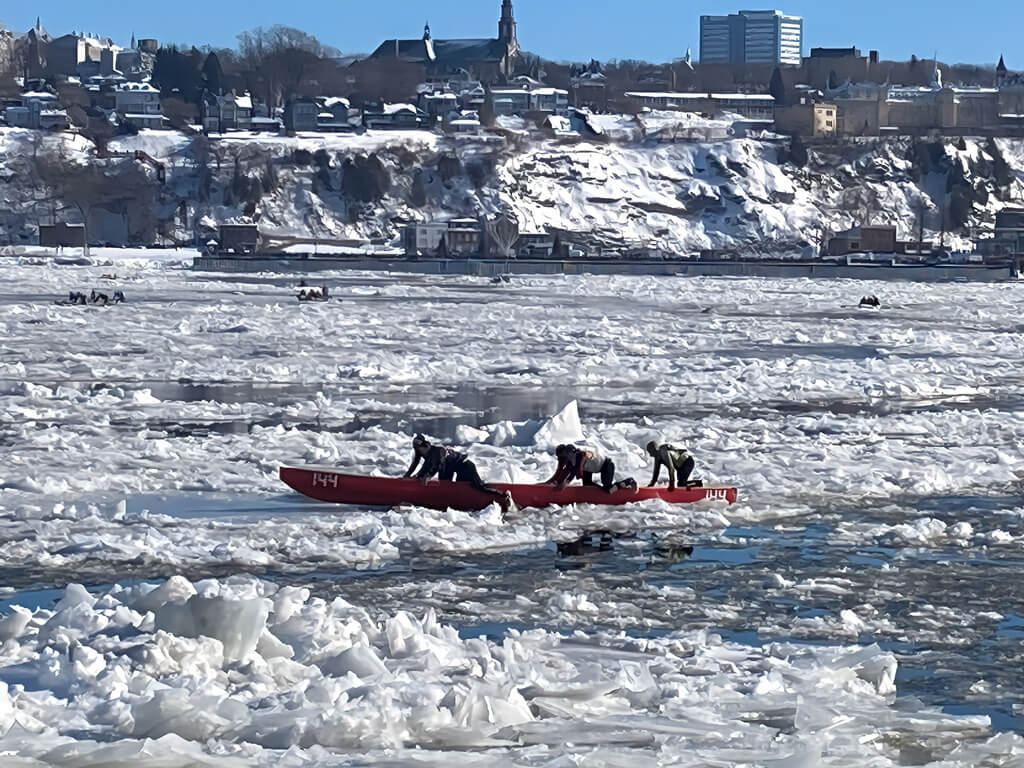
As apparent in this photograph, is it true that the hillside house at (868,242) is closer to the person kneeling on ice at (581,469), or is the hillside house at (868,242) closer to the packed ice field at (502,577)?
the packed ice field at (502,577)

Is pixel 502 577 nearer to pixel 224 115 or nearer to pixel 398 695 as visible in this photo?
pixel 398 695

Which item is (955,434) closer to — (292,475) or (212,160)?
(292,475)

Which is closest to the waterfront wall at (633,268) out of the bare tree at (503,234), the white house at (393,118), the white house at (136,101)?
the bare tree at (503,234)

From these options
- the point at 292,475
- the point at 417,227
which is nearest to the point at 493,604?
the point at 292,475

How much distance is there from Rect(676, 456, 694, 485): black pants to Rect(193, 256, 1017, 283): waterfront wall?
88.3 meters

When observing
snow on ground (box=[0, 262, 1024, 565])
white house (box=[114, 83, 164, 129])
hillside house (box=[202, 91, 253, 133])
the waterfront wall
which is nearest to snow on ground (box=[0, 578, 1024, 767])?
snow on ground (box=[0, 262, 1024, 565])

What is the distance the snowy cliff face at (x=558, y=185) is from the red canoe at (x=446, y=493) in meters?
133

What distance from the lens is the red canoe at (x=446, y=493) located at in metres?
18.1

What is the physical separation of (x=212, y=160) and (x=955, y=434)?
14403 centimetres

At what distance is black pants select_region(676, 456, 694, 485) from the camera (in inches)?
760

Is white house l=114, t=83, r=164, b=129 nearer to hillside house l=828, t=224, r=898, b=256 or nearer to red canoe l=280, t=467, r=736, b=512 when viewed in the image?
hillside house l=828, t=224, r=898, b=256

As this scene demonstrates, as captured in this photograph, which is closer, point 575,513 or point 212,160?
point 575,513

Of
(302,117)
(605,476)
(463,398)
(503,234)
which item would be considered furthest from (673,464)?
(302,117)

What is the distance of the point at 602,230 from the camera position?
160 metres
